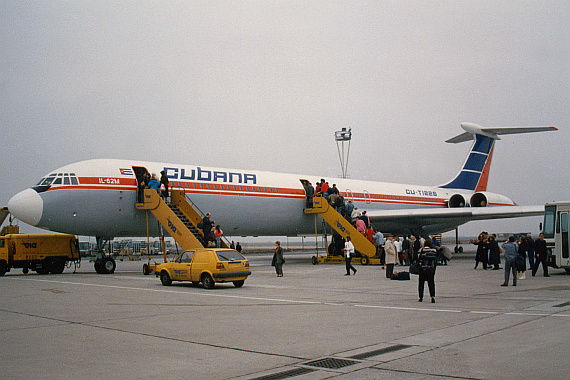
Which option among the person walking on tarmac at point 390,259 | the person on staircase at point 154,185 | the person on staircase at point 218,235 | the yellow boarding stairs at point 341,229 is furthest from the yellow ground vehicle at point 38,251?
the person walking on tarmac at point 390,259

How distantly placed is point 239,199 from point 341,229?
5373mm

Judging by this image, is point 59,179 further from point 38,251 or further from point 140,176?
point 38,251

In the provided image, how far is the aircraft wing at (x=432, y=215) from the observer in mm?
29228

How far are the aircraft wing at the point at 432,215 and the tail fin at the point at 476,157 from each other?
22.5ft

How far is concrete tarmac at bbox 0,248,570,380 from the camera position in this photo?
576 centimetres

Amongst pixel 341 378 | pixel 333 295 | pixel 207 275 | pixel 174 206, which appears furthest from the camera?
pixel 174 206

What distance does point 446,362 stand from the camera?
19.6 ft

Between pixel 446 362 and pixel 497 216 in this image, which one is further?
pixel 497 216

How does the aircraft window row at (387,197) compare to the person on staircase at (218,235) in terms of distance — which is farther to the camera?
the aircraft window row at (387,197)

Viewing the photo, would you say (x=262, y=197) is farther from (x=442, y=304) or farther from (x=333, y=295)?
(x=442, y=304)

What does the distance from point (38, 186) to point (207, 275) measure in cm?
945

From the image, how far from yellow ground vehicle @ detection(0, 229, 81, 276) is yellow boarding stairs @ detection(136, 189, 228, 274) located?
3769 mm

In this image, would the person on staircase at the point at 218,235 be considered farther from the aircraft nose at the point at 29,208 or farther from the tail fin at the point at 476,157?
the tail fin at the point at 476,157

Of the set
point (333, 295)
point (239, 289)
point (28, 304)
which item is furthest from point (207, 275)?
point (28, 304)
